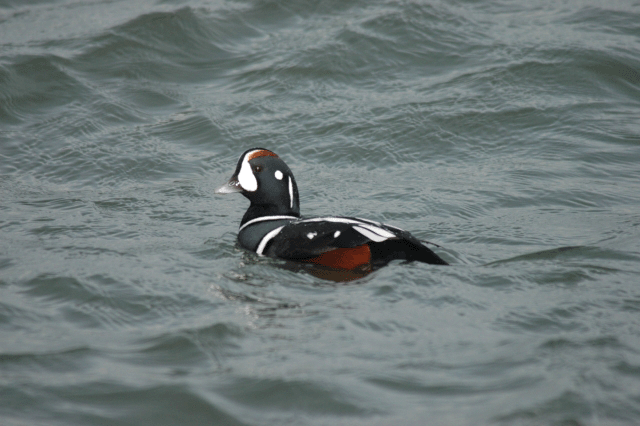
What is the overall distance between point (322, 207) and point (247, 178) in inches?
46.3

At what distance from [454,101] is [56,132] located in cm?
481

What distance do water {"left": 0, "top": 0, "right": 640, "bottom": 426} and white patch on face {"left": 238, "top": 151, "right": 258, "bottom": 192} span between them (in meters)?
0.50

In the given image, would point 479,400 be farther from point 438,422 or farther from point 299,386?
point 299,386

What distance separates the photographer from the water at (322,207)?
3.98 metres

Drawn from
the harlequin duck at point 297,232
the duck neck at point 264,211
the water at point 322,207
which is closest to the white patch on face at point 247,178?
the harlequin duck at point 297,232

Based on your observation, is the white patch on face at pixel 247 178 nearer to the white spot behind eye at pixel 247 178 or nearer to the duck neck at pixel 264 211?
the white spot behind eye at pixel 247 178

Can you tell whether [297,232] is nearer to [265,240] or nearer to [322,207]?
[265,240]

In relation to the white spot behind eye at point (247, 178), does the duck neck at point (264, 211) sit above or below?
below

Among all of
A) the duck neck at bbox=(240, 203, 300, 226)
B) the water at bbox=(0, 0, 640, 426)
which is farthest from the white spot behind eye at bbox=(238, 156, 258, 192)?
the water at bbox=(0, 0, 640, 426)

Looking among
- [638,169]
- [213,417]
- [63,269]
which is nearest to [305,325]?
[213,417]

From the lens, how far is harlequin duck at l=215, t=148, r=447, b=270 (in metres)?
5.58

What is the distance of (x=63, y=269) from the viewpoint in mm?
5605

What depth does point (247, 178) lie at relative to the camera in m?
6.47

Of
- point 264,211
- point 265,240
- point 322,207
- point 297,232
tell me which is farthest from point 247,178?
point 322,207
